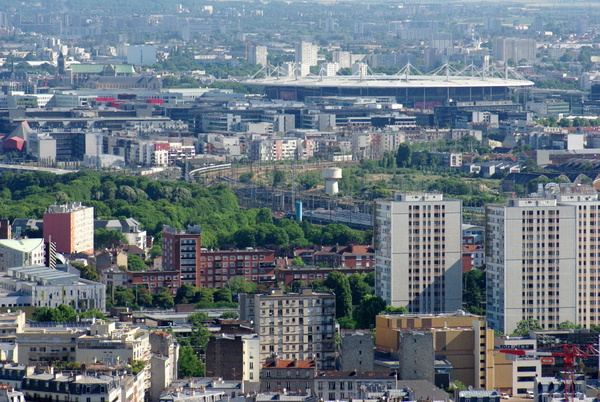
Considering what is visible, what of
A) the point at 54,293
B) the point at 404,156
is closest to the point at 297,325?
the point at 54,293

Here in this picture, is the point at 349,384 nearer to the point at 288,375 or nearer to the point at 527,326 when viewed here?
the point at 288,375

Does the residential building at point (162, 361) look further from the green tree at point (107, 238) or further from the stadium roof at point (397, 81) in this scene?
the stadium roof at point (397, 81)

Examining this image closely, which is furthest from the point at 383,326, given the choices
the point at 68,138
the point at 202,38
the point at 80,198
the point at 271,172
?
the point at 202,38

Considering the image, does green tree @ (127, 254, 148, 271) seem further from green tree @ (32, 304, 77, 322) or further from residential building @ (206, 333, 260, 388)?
residential building @ (206, 333, 260, 388)

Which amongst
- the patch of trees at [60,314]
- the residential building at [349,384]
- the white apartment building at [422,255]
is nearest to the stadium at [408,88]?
the white apartment building at [422,255]

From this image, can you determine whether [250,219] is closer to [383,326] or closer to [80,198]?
[80,198]

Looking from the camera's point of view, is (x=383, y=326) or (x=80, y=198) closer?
(x=383, y=326)
